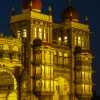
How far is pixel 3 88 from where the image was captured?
229ft

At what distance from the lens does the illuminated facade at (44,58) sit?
2744 inches

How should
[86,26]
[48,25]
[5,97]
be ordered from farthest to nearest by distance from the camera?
1. [86,26]
2. [48,25]
3. [5,97]

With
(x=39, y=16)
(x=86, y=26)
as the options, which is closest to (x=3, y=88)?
(x=39, y=16)

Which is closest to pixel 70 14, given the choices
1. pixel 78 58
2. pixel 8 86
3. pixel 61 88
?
pixel 78 58

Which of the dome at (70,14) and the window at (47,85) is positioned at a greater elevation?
the dome at (70,14)

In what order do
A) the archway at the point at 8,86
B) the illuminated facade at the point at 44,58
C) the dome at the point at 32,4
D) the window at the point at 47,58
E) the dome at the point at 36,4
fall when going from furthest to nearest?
the dome at the point at 36,4 → the dome at the point at 32,4 → the window at the point at 47,58 → the illuminated facade at the point at 44,58 → the archway at the point at 8,86

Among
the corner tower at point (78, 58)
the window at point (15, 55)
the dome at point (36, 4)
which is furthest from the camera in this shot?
the corner tower at point (78, 58)

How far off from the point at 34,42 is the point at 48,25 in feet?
14.2

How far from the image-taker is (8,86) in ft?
229

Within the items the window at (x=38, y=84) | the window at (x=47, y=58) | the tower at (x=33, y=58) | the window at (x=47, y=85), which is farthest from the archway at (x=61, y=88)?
the window at (x=38, y=84)

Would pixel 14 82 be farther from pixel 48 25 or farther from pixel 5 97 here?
pixel 48 25

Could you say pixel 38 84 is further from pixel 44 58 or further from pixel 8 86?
pixel 8 86

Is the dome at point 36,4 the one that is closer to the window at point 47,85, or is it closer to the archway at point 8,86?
the archway at point 8,86

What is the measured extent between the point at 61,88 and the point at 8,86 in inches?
377
